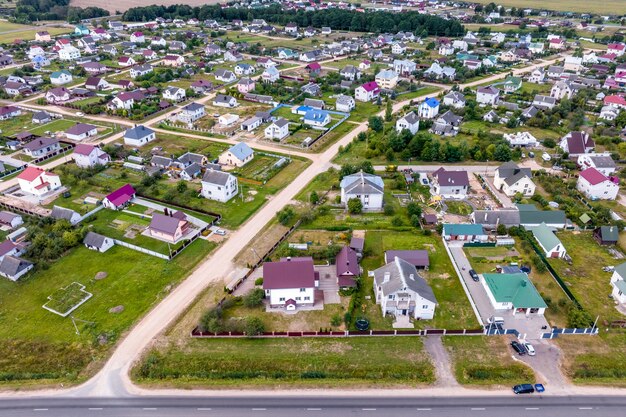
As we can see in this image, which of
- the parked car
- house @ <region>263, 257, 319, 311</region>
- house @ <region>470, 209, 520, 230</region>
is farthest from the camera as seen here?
house @ <region>470, 209, 520, 230</region>

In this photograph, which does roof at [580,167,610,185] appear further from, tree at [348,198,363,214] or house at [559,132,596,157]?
tree at [348,198,363,214]

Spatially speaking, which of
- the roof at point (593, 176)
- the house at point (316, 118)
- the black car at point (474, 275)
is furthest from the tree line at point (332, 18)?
the black car at point (474, 275)

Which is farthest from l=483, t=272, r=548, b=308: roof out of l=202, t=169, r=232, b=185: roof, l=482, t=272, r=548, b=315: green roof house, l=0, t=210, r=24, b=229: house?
l=0, t=210, r=24, b=229: house

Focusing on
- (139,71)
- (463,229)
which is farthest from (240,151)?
(139,71)

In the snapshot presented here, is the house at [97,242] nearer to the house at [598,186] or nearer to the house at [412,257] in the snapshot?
the house at [412,257]

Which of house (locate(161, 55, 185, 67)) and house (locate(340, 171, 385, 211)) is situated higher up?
house (locate(161, 55, 185, 67))

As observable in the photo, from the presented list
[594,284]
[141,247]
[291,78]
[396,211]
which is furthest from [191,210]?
[291,78]

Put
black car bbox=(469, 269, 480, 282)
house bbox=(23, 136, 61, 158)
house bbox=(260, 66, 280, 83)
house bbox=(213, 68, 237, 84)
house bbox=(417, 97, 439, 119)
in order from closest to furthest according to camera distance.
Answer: black car bbox=(469, 269, 480, 282) → house bbox=(23, 136, 61, 158) → house bbox=(417, 97, 439, 119) → house bbox=(260, 66, 280, 83) → house bbox=(213, 68, 237, 84)
